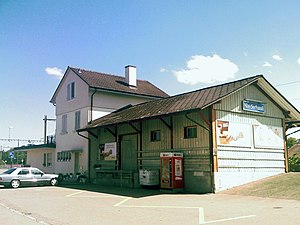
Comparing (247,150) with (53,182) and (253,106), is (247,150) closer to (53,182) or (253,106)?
(253,106)

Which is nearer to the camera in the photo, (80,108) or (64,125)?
(80,108)

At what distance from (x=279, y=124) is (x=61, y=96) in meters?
19.3

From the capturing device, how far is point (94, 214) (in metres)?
11.1

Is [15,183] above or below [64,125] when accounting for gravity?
below

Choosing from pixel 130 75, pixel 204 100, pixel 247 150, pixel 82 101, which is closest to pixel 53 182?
pixel 82 101

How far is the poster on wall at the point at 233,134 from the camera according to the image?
18109mm

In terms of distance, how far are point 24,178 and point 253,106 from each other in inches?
587

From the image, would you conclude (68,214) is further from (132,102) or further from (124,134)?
(132,102)

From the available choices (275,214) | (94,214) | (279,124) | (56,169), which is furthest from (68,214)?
(56,169)

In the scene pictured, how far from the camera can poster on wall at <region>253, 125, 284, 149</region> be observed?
20281mm

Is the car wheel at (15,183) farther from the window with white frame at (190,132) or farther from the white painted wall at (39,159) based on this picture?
the window with white frame at (190,132)

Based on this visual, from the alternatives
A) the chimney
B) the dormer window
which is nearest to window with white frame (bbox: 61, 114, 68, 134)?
the dormer window

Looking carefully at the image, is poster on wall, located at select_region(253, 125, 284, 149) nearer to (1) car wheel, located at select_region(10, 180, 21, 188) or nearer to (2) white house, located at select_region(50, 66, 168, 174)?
(2) white house, located at select_region(50, 66, 168, 174)

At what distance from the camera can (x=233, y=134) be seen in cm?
1886
